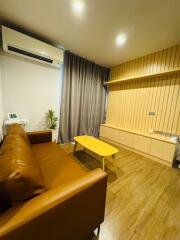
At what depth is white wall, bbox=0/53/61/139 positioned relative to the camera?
2551 mm

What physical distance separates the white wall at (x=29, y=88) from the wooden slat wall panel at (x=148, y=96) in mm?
1984

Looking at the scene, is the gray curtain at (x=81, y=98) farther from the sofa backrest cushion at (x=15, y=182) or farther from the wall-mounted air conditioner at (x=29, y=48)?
the sofa backrest cushion at (x=15, y=182)

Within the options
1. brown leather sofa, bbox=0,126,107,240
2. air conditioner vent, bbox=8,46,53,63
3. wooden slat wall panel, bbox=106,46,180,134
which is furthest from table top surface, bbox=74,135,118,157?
air conditioner vent, bbox=8,46,53,63

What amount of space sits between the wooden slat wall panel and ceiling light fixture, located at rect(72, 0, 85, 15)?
7.02 feet

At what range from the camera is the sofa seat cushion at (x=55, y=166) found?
126 cm

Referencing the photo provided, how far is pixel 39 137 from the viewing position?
87.5 inches

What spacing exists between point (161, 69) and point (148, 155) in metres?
2.15

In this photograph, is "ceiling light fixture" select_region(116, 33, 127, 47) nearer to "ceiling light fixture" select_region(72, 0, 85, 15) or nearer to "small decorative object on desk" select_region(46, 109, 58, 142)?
"ceiling light fixture" select_region(72, 0, 85, 15)

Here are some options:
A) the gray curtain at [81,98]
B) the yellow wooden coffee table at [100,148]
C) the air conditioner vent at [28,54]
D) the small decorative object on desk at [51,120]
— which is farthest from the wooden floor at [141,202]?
the air conditioner vent at [28,54]

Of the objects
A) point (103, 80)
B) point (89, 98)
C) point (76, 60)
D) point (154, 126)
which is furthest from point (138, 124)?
point (76, 60)

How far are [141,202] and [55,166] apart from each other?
1.24m

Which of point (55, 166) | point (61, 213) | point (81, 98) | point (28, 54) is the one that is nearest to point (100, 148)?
point (55, 166)

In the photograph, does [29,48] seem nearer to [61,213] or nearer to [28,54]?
[28,54]

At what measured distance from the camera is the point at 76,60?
11.3 ft
